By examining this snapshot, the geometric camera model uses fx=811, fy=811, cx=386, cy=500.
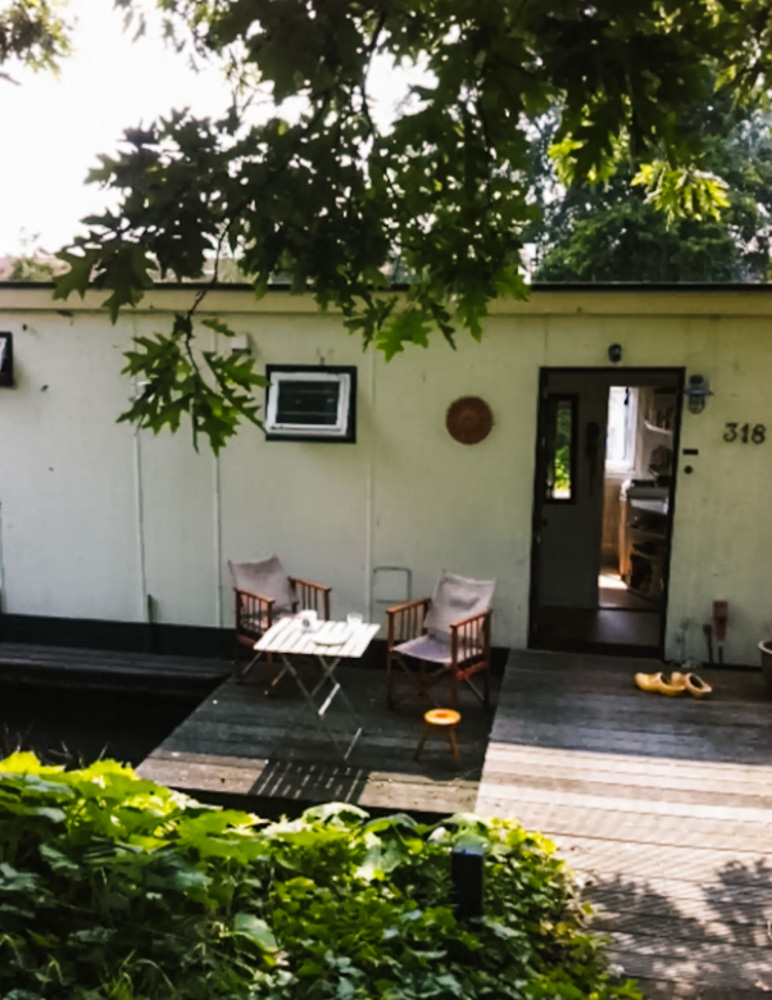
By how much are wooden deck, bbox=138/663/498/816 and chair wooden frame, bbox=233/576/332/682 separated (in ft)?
1.13

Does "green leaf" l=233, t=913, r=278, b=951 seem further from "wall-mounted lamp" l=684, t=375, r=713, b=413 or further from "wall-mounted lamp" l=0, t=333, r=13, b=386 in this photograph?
"wall-mounted lamp" l=0, t=333, r=13, b=386

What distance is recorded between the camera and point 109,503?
7.14 meters

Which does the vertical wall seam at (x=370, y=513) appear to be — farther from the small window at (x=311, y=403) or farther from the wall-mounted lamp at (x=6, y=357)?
the wall-mounted lamp at (x=6, y=357)

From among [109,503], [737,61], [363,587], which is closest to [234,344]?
[109,503]

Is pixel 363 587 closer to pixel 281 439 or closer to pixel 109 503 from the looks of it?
pixel 281 439

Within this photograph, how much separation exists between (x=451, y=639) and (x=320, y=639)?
936 mm

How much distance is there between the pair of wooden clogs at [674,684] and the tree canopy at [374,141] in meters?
3.67

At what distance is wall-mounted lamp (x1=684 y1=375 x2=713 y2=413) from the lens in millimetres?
6078

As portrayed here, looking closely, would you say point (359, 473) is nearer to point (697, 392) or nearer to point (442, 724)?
point (442, 724)

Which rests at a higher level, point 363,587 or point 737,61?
point 737,61

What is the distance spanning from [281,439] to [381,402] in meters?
0.89

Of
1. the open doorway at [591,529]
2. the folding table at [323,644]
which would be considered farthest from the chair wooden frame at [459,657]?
the open doorway at [591,529]

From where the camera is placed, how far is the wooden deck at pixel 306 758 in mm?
4770

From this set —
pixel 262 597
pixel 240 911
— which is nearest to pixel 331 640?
pixel 262 597
